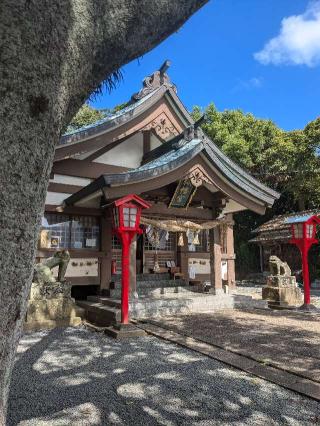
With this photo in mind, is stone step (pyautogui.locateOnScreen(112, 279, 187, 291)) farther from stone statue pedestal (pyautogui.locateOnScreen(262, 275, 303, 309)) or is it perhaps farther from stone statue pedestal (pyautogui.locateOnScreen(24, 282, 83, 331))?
stone statue pedestal (pyautogui.locateOnScreen(24, 282, 83, 331))

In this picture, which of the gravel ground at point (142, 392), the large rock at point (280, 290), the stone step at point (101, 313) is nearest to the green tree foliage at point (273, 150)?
the large rock at point (280, 290)

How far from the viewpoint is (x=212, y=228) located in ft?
36.9

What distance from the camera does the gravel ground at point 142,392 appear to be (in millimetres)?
3350

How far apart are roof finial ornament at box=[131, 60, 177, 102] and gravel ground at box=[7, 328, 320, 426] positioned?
31.9 ft

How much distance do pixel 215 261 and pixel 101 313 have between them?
13.8 ft

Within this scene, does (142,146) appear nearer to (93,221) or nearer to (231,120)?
(93,221)

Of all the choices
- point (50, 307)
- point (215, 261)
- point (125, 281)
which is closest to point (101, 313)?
point (50, 307)

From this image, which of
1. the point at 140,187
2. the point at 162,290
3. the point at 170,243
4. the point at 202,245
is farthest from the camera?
the point at 170,243

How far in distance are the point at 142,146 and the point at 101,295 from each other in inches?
215

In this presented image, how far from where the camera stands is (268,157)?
25312mm

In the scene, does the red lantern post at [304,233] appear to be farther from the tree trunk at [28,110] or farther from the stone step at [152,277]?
the tree trunk at [28,110]

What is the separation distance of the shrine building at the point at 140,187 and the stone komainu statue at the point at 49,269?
1.22 m

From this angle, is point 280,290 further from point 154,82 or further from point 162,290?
point 154,82

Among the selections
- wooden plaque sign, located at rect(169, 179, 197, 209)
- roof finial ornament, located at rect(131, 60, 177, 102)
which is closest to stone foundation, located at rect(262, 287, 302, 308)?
wooden plaque sign, located at rect(169, 179, 197, 209)
